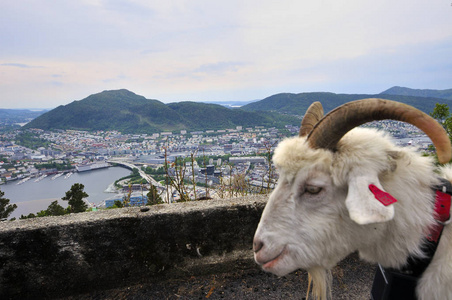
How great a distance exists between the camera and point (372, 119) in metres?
1.46

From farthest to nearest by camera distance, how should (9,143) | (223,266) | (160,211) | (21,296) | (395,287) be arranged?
1. (9,143)
2. (223,266)
3. (160,211)
4. (21,296)
5. (395,287)

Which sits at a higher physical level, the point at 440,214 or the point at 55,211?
the point at 440,214

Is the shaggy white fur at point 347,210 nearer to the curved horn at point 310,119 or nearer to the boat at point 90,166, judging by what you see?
the curved horn at point 310,119

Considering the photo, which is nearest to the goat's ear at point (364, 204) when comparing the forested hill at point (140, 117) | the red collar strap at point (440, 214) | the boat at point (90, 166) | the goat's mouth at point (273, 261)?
the red collar strap at point (440, 214)

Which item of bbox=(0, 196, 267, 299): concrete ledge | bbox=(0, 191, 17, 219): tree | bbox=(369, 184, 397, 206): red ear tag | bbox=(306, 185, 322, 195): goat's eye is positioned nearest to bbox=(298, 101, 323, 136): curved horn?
bbox=(306, 185, 322, 195): goat's eye

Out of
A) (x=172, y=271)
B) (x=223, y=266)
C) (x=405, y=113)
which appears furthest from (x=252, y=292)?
(x=405, y=113)

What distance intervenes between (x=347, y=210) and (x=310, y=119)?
0.81 metres

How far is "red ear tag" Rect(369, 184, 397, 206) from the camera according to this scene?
49.6 inches

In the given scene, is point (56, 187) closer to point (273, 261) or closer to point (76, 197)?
point (76, 197)

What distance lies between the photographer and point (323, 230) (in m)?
1.55

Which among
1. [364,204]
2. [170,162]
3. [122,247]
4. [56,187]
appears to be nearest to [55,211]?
[170,162]

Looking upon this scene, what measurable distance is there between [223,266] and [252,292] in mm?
501

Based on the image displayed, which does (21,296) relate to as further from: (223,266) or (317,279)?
(317,279)

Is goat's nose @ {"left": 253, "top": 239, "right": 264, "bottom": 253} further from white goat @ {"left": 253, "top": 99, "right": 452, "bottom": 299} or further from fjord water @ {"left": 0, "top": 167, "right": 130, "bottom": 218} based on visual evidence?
fjord water @ {"left": 0, "top": 167, "right": 130, "bottom": 218}
